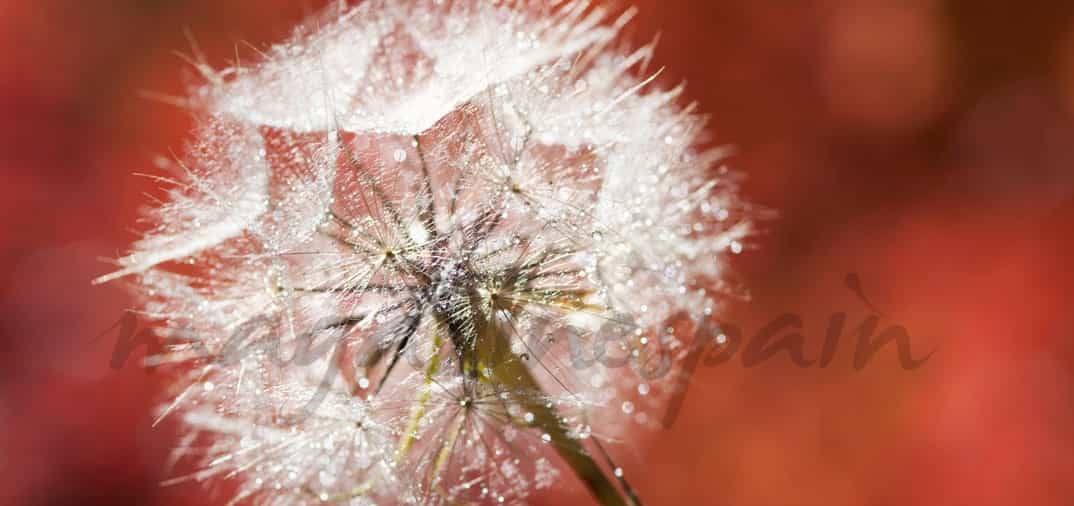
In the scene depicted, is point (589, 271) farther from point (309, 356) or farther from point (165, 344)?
point (165, 344)

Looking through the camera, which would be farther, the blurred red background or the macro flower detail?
the blurred red background

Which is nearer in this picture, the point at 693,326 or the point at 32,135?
the point at 693,326

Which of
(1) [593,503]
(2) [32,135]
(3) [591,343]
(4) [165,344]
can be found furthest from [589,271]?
(2) [32,135]

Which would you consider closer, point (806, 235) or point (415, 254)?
point (415, 254)

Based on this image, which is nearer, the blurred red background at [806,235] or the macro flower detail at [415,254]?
the macro flower detail at [415,254]
